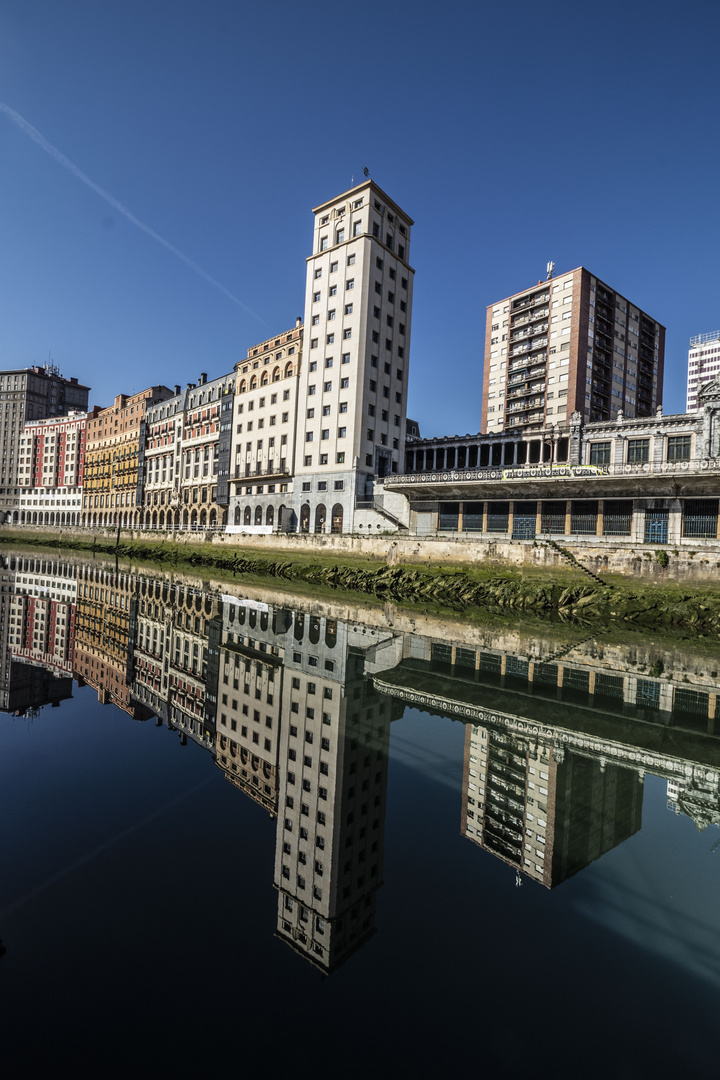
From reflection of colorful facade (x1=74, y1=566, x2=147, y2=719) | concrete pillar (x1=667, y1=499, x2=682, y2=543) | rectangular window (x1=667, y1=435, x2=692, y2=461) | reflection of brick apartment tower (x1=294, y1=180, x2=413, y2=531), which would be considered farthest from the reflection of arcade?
reflection of brick apartment tower (x1=294, y1=180, x2=413, y2=531)

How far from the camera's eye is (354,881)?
596cm

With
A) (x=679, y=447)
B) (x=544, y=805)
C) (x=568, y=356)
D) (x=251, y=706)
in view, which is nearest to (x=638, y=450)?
(x=679, y=447)

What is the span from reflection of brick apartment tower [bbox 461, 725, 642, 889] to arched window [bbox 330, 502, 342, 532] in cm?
4701

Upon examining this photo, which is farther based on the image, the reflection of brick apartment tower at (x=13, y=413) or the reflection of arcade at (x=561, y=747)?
the reflection of brick apartment tower at (x=13, y=413)

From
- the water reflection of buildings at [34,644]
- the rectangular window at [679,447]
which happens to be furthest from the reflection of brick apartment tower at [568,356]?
the water reflection of buildings at [34,644]

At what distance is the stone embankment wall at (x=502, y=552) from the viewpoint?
30.6 m

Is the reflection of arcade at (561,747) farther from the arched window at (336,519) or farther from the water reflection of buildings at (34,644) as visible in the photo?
the arched window at (336,519)

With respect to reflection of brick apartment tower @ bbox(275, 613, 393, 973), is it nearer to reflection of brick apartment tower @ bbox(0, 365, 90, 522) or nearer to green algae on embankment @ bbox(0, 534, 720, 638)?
green algae on embankment @ bbox(0, 534, 720, 638)

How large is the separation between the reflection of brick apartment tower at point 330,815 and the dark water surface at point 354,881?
39mm

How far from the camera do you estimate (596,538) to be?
40.5 metres

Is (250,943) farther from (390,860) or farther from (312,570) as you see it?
(312,570)

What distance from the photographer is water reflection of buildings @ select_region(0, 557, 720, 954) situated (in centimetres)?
634

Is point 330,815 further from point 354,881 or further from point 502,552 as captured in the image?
point 502,552

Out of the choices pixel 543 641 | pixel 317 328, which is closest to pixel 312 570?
pixel 543 641
